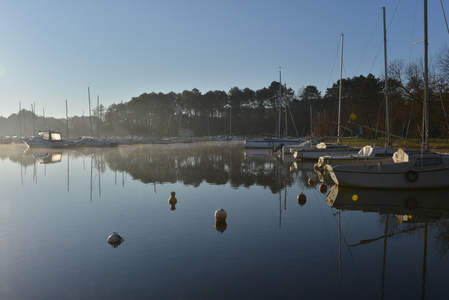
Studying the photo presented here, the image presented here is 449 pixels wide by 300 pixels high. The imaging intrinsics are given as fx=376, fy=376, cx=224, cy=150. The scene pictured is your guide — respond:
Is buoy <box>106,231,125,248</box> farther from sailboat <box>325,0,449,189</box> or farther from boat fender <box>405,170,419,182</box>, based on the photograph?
boat fender <box>405,170,419,182</box>

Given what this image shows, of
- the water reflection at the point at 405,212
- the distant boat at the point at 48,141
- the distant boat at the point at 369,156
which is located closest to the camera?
the water reflection at the point at 405,212

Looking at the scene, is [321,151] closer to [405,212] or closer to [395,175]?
[395,175]

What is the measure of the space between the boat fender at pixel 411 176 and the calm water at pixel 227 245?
2.31ft

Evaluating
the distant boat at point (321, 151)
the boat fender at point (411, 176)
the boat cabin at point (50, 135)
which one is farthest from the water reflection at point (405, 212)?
the boat cabin at point (50, 135)

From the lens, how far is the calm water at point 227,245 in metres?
7.92

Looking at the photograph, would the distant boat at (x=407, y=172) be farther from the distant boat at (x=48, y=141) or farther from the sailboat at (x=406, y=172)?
the distant boat at (x=48, y=141)

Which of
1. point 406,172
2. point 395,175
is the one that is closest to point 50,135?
point 395,175

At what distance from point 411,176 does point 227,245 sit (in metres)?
12.0

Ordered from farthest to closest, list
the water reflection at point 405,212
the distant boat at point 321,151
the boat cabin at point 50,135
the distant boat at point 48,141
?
the boat cabin at point 50,135
the distant boat at point 48,141
the distant boat at point 321,151
the water reflection at point 405,212

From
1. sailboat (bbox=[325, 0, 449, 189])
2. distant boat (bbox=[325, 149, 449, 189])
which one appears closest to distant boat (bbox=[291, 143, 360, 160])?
sailboat (bbox=[325, 0, 449, 189])

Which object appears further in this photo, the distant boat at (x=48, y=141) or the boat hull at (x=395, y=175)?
the distant boat at (x=48, y=141)

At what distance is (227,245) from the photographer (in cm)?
1076

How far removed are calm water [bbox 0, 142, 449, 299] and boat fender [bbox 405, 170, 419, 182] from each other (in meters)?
0.70

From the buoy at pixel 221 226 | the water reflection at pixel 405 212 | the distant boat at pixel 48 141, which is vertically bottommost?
the buoy at pixel 221 226
